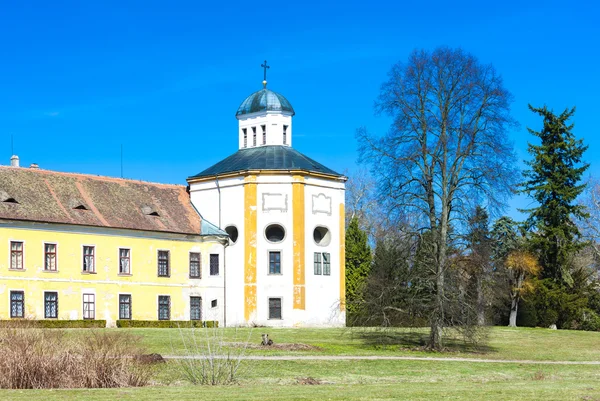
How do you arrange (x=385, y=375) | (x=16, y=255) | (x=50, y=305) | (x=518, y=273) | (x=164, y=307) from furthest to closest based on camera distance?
(x=518, y=273) → (x=164, y=307) → (x=50, y=305) → (x=16, y=255) → (x=385, y=375)

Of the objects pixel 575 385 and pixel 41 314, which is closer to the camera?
pixel 575 385

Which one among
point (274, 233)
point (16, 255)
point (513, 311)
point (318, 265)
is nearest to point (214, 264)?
point (274, 233)

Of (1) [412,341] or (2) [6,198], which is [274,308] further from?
(2) [6,198]

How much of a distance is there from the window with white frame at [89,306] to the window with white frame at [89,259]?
1.27 meters

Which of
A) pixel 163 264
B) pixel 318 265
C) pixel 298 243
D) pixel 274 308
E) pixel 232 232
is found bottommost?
pixel 274 308

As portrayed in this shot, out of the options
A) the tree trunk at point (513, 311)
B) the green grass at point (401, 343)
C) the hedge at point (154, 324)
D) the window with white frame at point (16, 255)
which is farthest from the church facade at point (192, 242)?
the tree trunk at point (513, 311)

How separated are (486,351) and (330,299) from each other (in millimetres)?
16968

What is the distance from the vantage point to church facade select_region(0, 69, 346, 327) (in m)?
47.2

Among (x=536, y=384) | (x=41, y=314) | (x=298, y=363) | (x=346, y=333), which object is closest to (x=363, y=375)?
(x=298, y=363)

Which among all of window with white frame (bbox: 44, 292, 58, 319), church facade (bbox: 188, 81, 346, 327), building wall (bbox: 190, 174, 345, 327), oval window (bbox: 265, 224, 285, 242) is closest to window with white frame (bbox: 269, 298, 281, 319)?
church facade (bbox: 188, 81, 346, 327)

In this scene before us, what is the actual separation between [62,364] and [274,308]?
99.7ft

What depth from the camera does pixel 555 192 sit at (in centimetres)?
5462

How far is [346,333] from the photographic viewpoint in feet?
146

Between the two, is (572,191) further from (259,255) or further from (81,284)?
(81,284)
